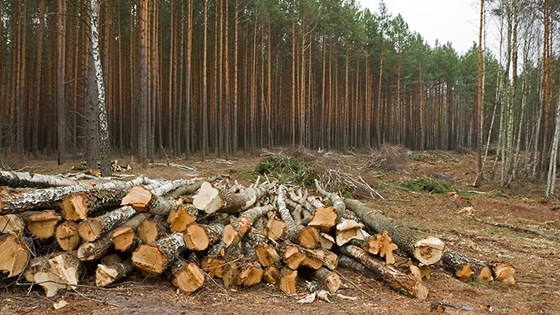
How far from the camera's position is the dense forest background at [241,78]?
1812 centimetres

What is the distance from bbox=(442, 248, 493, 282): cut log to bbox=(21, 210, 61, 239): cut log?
5097 mm

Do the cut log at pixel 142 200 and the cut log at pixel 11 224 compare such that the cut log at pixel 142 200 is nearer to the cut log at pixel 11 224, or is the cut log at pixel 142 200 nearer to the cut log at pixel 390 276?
the cut log at pixel 11 224

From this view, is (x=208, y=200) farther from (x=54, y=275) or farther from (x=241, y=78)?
(x=241, y=78)

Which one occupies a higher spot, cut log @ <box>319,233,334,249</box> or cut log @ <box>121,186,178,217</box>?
cut log @ <box>121,186,178,217</box>

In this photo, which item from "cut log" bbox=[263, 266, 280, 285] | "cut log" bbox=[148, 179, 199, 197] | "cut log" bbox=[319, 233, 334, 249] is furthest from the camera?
"cut log" bbox=[148, 179, 199, 197]

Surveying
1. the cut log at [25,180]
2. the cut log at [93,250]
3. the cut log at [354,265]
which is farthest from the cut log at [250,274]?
the cut log at [25,180]

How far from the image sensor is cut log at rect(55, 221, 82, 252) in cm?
446

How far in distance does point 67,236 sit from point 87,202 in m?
0.42

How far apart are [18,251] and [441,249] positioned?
16.1 ft

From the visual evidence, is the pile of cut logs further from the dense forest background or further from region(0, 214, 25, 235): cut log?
the dense forest background

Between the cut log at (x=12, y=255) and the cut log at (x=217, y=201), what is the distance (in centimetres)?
200

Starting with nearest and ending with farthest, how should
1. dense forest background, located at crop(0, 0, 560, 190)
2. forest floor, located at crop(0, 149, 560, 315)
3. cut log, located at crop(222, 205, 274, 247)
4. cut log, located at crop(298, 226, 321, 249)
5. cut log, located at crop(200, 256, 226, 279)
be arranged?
1. forest floor, located at crop(0, 149, 560, 315)
2. cut log, located at crop(200, 256, 226, 279)
3. cut log, located at crop(222, 205, 274, 247)
4. cut log, located at crop(298, 226, 321, 249)
5. dense forest background, located at crop(0, 0, 560, 190)

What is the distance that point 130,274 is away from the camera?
15.8 ft

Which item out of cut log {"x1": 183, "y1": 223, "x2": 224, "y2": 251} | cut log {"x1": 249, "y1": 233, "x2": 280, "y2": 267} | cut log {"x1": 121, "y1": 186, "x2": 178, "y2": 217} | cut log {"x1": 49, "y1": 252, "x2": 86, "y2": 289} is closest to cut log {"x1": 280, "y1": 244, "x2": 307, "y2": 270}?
cut log {"x1": 249, "y1": 233, "x2": 280, "y2": 267}
